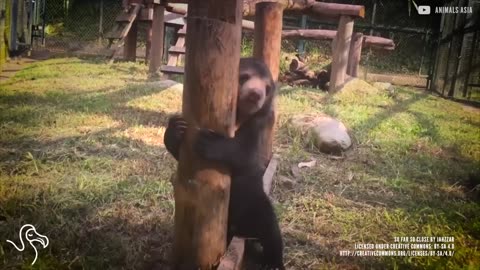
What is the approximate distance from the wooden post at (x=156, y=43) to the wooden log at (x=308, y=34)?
63cm

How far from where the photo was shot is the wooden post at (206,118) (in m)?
1.03

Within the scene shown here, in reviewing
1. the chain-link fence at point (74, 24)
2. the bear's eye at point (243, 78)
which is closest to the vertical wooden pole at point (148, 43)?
the chain-link fence at point (74, 24)

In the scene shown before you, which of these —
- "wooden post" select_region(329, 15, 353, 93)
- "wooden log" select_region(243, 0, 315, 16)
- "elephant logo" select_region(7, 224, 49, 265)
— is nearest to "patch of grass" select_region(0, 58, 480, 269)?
"elephant logo" select_region(7, 224, 49, 265)

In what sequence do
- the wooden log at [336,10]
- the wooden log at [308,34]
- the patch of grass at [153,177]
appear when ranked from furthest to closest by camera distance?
the wooden log at [308,34] < the wooden log at [336,10] < the patch of grass at [153,177]

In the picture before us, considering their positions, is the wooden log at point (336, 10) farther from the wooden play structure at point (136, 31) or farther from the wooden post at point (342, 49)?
the wooden play structure at point (136, 31)

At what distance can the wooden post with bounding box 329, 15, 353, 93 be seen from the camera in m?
2.02

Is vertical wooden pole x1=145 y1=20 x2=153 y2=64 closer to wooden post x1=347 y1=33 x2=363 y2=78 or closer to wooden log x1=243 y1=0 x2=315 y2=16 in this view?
wooden log x1=243 y1=0 x2=315 y2=16

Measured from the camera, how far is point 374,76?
1884 millimetres

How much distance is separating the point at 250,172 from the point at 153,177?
1.71 ft

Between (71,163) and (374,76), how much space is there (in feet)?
4.49

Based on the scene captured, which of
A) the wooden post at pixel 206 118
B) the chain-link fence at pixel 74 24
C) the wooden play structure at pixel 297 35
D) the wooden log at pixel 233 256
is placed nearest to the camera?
the wooden post at pixel 206 118

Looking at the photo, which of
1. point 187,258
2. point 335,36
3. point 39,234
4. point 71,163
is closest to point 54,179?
point 71,163

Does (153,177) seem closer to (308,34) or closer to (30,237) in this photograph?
(30,237)

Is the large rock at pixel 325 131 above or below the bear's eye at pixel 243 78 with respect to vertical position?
below
